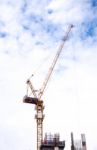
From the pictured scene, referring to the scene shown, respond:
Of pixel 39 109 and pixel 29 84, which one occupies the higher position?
pixel 29 84

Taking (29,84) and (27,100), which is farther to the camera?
(29,84)

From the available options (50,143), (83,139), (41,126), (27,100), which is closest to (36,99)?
(27,100)

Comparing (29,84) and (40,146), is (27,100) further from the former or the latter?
(40,146)

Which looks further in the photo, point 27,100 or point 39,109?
point 39,109

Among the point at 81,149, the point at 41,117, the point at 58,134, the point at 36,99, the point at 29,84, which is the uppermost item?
the point at 29,84

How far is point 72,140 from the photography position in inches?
4692

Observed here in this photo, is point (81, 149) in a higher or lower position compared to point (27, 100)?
lower

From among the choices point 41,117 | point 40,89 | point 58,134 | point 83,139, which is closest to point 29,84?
point 40,89

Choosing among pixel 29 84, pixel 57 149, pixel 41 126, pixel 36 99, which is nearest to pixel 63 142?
pixel 57 149

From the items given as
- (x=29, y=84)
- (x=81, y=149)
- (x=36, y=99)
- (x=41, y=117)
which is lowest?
(x=81, y=149)

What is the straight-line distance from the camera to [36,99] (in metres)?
118

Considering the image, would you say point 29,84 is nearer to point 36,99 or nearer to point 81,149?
point 36,99

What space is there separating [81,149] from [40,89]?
3720cm

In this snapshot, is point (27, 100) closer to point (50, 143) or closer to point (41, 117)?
point (41, 117)
